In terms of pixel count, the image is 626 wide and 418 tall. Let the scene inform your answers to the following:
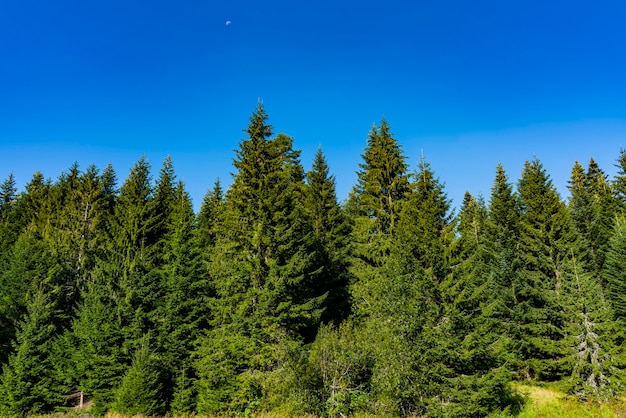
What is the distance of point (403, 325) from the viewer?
50.0ft

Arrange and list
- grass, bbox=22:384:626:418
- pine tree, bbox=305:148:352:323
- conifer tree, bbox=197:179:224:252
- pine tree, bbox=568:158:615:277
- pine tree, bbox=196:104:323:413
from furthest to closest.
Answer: conifer tree, bbox=197:179:224:252 → pine tree, bbox=568:158:615:277 → pine tree, bbox=305:148:352:323 → pine tree, bbox=196:104:323:413 → grass, bbox=22:384:626:418

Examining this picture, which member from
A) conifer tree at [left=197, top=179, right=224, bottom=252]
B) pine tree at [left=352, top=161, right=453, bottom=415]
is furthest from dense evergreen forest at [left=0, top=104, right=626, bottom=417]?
conifer tree at [left=197, top=179, right=224, bottom=252]

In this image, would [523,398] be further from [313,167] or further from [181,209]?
[181,209]

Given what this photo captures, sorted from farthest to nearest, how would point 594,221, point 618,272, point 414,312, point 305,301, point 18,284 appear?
point 594,221
point 618,272
point 18,284
point 305,301
point 414,312

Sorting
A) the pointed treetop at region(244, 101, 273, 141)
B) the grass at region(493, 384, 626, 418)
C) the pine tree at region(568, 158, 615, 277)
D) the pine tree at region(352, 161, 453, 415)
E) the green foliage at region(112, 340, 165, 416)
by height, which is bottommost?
the grass at region(493, 384, 626, 418)

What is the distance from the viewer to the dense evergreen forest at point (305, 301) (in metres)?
15.3

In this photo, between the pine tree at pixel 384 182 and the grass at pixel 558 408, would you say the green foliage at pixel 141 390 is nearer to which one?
the grass at pixel 558 408

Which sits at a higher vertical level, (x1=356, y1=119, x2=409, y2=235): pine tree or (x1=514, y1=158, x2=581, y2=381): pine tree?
(x1=356, y1=119, x2=409, y2=235): pine tree

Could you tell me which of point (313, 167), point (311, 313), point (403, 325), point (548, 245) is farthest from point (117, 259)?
point (548, 245)

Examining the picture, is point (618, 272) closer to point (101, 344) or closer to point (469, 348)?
point (469, 348)

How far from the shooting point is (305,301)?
1955 cm

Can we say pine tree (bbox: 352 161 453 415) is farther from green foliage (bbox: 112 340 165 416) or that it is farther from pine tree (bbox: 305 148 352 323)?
green foliage (bbox: 112 340 165 416)

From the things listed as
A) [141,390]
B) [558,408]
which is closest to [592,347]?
[558,408]

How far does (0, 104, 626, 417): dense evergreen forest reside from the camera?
50.1 ft
